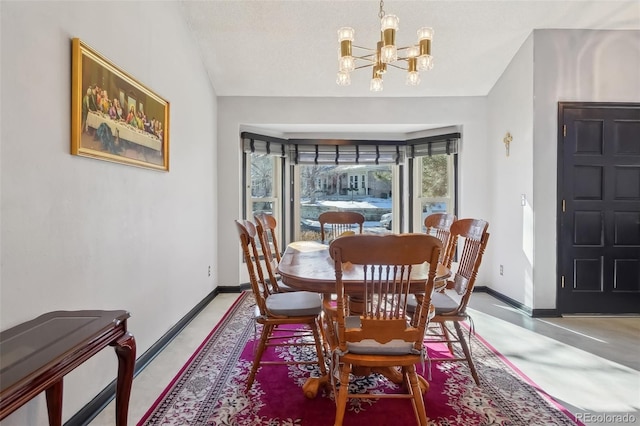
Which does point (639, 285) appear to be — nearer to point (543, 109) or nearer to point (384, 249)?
point (543, 109)

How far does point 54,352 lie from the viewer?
1.12 meters

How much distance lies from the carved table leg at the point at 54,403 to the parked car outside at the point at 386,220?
13.9 ft

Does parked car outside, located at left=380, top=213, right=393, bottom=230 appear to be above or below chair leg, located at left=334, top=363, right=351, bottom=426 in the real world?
above

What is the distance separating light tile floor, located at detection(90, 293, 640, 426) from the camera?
192 cm

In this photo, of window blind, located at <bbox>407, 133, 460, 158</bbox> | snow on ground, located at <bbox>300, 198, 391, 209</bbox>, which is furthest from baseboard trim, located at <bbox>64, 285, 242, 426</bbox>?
window blind, located at <bbox>407, 133, 460, 158</bbox>

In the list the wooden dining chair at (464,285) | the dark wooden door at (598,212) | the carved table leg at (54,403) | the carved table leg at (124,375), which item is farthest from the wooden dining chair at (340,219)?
the carved table leg at (54,403)

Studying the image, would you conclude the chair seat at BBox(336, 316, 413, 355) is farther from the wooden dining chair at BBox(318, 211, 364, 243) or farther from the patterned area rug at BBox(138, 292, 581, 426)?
the wooden dining chair at BBox(318, 211, 364, 243)

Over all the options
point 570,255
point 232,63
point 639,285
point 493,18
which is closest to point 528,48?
point 493,18

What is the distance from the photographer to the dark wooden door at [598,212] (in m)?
3.38

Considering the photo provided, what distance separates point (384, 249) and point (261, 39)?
294 cm

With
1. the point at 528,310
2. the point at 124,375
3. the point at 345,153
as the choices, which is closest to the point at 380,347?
the point at 124,375

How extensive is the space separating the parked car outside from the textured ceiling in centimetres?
182

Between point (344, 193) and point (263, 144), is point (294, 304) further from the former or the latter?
point (344, 193)

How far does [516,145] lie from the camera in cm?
364
